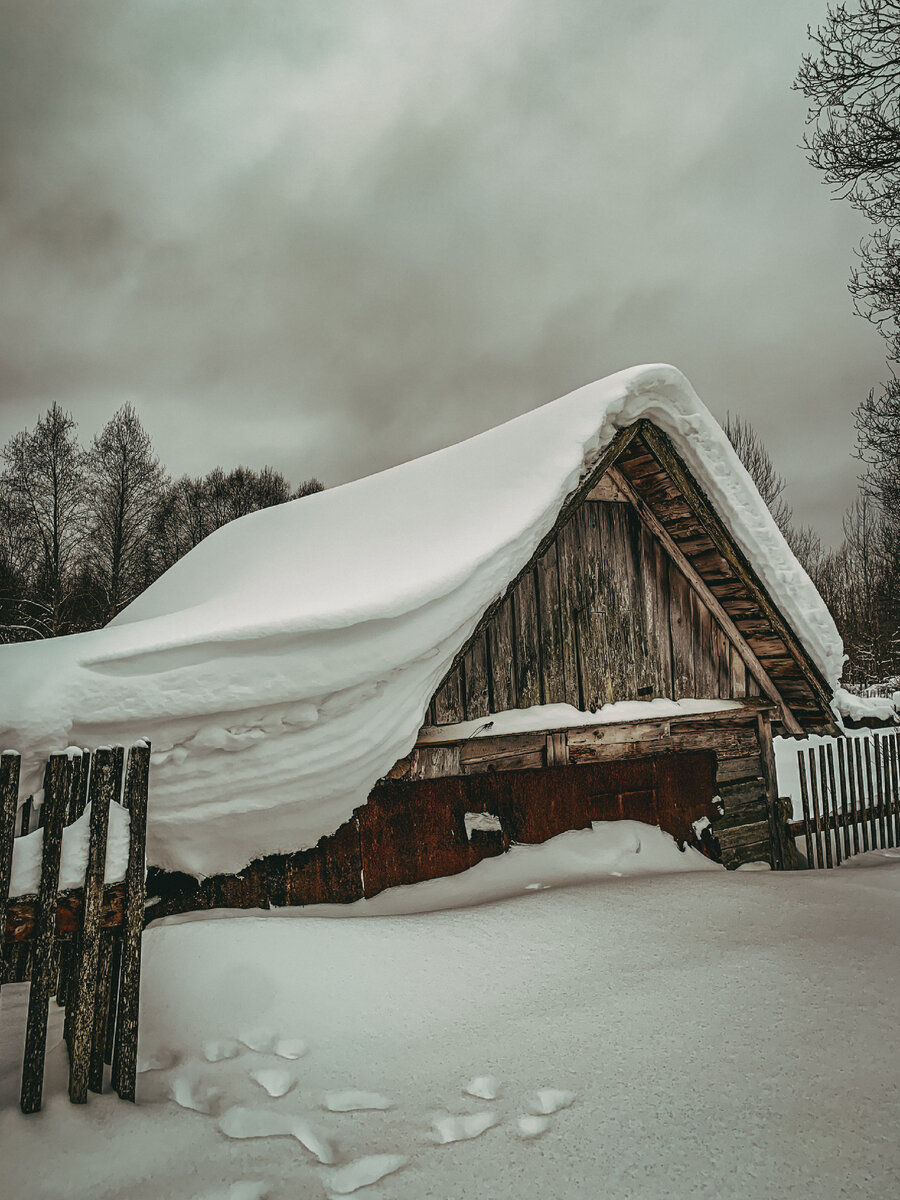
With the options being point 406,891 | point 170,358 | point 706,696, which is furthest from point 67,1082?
point 170,358

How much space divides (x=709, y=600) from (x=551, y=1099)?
12.4 ft

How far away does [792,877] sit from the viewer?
4578 mm

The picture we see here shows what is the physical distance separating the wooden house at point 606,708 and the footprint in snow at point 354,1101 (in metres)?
1.46

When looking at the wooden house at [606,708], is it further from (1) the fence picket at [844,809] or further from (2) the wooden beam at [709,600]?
(1) the fence picket at [844,809]

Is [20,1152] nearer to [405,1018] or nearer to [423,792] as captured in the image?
[405,1018]

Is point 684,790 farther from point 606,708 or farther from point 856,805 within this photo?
point 856,805

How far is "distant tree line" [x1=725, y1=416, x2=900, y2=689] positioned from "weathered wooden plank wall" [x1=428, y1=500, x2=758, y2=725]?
11.5m

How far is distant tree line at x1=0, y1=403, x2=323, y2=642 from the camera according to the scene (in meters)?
17.1

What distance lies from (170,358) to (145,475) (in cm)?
3151

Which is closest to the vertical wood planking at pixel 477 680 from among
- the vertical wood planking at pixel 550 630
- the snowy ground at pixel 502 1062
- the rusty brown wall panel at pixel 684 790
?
the vertical wood planking at pixel 550 630

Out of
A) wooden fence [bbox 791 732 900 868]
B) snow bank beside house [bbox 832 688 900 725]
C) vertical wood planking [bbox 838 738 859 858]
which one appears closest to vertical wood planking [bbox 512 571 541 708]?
snow bank beside house [bbox 832 688 900 725]

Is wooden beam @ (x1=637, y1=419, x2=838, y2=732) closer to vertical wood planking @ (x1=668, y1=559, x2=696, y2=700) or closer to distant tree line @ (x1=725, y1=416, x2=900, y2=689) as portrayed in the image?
vertical wood planking @ (x1=668, y1=559, x2=696, y2=700)

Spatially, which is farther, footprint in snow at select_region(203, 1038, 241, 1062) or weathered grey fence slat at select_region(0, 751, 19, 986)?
footprint in snow at select_region(203, 1038, 241, 1062)

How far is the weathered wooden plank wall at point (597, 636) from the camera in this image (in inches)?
174
